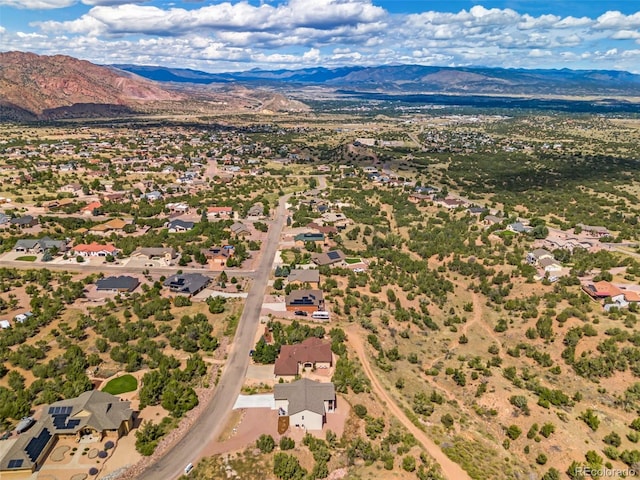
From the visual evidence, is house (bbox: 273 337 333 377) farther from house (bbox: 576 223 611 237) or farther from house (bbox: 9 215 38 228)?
house (bbox: 9 215 38 228)

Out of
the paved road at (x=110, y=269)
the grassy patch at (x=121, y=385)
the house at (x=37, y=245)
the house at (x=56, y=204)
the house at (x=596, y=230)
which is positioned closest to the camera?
the grassy patch at (x=121, y=385)

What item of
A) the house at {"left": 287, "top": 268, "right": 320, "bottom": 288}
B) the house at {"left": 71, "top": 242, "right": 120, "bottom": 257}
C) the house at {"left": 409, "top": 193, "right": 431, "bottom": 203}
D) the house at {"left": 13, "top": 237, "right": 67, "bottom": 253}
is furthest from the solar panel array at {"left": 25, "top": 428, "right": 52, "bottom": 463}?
the house at {"left": 409, "top": 193, "right": 431, "bottom": 203}

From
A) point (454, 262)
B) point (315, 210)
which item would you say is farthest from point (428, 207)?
point (454, 262)

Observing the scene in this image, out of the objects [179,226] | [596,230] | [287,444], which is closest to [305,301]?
[287,444]

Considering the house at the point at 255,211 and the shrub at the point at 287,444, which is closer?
the shrub at the point at 287,444

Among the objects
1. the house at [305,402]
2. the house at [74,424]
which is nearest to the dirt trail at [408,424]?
the house at [305,402]

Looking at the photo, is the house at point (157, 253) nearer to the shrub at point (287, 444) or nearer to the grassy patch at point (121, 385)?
the grassy patch at point (121, 385)
